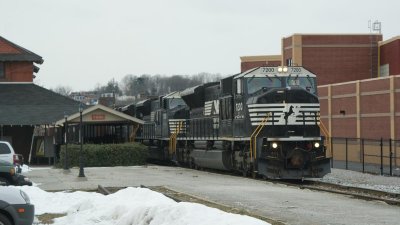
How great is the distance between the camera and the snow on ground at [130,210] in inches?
386

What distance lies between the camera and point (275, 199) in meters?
15.4

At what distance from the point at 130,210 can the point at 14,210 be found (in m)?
2.35

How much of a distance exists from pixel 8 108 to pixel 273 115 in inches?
875

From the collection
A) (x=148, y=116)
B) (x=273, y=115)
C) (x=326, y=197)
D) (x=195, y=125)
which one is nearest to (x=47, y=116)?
(x=148, y=116)

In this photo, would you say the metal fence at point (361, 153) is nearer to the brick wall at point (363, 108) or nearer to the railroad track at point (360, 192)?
the brick wall at point (363, 108)

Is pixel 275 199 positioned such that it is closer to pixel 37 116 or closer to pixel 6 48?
pixel 37 116

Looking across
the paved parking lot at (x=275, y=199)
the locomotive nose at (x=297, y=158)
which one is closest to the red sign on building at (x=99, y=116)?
the paved parking lot at (x=275, y=199)

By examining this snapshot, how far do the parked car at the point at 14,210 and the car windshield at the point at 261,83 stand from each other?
13257 mm

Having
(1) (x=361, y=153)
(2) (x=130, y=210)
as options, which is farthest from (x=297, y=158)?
(1) (x=361, y=153)

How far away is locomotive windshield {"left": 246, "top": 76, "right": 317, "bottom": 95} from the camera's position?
22734 mm

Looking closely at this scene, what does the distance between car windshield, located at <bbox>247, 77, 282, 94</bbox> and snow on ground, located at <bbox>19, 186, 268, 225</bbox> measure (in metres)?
8.20

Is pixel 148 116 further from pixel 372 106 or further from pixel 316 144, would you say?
pixel 316 144

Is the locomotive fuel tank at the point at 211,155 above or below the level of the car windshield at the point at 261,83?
below

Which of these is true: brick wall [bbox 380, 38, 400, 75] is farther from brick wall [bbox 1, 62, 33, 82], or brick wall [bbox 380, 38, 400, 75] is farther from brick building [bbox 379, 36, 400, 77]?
brick wall [bbox 1, 62, 33, 82]
